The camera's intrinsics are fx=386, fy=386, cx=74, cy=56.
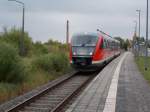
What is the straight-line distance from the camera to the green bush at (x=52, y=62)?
1123 inches

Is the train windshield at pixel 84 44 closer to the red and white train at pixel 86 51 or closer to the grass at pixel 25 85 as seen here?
the red and white train at pixel 86 51

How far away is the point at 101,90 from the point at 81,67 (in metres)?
12.4

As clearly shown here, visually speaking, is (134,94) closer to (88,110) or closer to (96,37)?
(88,110)

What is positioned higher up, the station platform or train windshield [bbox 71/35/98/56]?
train windshield [bbox 71/35/98/56]

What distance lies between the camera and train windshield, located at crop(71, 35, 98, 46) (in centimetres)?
2980

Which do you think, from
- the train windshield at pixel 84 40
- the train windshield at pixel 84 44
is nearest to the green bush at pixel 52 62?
the train windshield at pixel 84 44

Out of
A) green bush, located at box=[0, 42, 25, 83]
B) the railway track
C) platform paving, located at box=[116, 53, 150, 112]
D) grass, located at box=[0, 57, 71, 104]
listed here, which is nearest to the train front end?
grass, located at box=[0, 57, 71, 104]

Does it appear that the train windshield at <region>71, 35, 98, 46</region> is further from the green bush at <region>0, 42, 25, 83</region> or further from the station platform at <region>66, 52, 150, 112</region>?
the station platform at <region>66, 52, 150, 112</region>

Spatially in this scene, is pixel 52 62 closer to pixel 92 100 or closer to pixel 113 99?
pixel 92 100

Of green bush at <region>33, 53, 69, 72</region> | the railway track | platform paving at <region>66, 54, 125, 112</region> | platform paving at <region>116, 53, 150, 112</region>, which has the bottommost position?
the railway track

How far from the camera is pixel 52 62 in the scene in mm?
29766

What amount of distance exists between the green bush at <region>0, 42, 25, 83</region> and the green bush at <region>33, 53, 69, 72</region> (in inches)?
306

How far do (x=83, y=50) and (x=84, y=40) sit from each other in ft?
3.10

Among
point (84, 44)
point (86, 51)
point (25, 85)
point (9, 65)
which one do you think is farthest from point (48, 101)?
point (84, 44)
